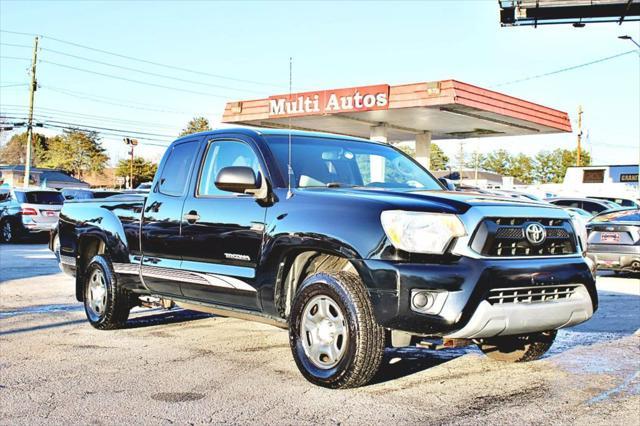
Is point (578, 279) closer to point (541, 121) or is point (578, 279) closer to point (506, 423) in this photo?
point (506, 423)

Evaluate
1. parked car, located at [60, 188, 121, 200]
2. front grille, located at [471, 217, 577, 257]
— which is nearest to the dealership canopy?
parked car, located at [60, 188, 121, 200]

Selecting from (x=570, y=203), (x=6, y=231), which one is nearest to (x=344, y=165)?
(x=6, y=231)

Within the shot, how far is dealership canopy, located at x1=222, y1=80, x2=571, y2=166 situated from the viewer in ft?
82.8

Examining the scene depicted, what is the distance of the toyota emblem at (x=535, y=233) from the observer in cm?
481

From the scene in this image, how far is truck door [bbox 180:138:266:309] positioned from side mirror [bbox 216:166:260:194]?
0.61 feet

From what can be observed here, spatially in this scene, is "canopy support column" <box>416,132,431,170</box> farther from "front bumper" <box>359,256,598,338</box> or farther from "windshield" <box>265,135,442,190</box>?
"front bumper" <box>359,256,598,338</box>

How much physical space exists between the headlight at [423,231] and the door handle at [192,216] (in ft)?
6.51

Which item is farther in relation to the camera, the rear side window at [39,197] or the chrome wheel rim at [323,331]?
the rear side window at [39,197]

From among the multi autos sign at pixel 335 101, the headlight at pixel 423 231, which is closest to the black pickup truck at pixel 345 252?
the headlight at pixel 423 231

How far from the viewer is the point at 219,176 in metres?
5.43

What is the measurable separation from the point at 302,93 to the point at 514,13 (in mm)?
9605

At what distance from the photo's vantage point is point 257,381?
5.08 metres

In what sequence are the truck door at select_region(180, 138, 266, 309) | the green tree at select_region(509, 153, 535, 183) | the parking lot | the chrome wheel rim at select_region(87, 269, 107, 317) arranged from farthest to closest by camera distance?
the green tree at select_region(509, 153, 535, 183) → the chrome wheel rim at select_region(87, 269, 107, 317) → the truck door at select_region(180, 138, 266, 309) → the parking lot

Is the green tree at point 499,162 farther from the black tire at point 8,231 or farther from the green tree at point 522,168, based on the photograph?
the black tire at point 8,231
